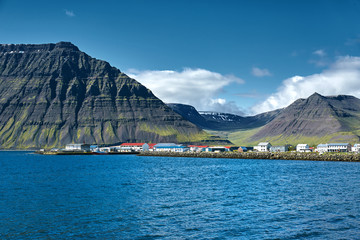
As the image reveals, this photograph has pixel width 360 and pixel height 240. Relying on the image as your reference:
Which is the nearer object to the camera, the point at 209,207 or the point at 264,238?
the point at 264,238

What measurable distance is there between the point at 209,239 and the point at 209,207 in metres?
14.2

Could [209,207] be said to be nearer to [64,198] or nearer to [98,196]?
[98,196]

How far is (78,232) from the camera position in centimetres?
3231

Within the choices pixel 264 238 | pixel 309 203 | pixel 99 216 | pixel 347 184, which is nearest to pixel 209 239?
pixel 264 238

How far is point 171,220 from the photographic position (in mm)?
37000

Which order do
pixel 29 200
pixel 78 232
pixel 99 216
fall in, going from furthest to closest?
pixel 29 200 → pixel 99 216 → pixel 78 232

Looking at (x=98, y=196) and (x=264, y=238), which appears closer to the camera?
(x=264, y=238)

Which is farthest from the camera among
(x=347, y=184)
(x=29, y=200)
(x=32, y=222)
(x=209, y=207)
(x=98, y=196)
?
(x=347, y=184)

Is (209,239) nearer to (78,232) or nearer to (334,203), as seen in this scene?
(78,232)

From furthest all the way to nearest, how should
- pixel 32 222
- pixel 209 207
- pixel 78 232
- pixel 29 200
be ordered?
pixel 29 200 → pixel 209 207 → pixel 32 222 → pixel 78 232

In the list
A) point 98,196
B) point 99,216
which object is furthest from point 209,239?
point 98,196

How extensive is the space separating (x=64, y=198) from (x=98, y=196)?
506cm

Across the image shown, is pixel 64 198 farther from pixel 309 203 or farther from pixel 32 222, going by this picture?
pixel 309 203

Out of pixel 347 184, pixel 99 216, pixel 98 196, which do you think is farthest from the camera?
pixel 347 184
